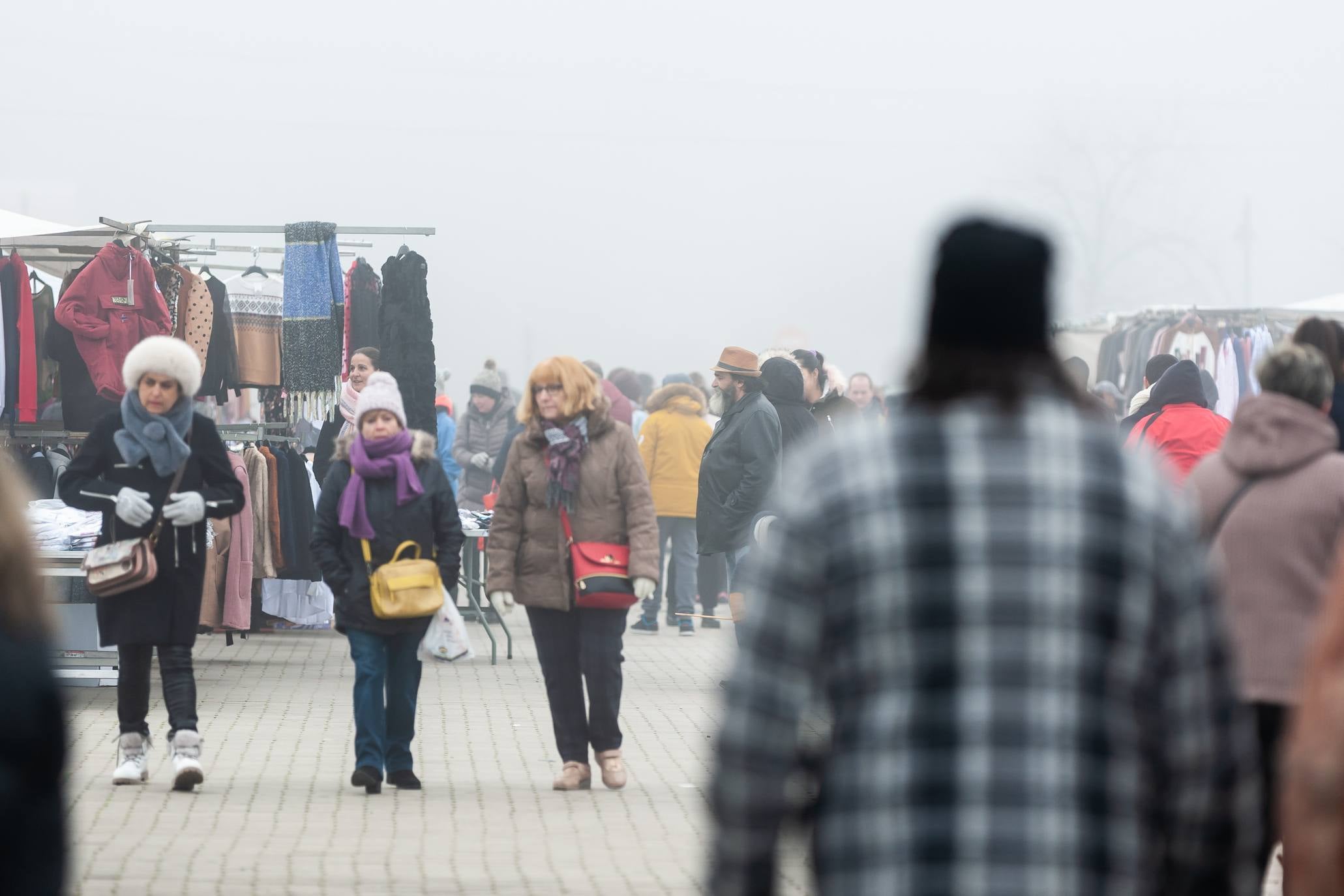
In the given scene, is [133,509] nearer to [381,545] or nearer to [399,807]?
[381,545]

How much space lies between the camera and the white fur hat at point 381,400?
28.1ft

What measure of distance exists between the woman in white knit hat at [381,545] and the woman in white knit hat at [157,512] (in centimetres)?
48

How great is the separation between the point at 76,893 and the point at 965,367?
14.3 ft

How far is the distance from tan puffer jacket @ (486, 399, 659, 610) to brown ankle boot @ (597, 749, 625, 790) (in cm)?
68

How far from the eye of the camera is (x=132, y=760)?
8422 mm

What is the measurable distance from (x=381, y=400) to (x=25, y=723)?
20.5ft

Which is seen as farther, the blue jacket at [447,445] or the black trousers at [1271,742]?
the blue jacket at [447,445]

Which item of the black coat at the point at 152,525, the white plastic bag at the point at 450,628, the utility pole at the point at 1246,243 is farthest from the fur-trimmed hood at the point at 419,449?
the utility pole at the point at 1246,243

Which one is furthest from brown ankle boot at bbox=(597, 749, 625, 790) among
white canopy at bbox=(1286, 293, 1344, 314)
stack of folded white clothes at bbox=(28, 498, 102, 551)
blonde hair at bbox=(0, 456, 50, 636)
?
white canopy at bbox=(1286, 293, 1344, 314)

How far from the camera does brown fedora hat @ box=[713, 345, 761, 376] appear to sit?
478 inches

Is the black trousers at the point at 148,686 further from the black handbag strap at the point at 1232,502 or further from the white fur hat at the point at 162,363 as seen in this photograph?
the black handbag strap at the point at 1232,502

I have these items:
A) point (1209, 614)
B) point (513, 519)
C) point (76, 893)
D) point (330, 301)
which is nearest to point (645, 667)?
point (330, 301)

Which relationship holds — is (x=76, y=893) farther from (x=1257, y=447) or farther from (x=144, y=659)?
(x=1257, y=447)

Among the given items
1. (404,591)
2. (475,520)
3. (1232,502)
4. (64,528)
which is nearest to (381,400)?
(404,591)
